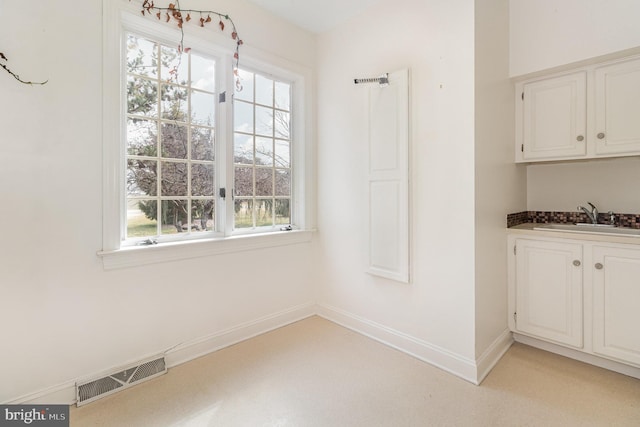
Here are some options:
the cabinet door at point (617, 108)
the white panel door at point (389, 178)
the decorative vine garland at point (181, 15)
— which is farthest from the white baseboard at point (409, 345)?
the decorative vine garland at point (181, 15)

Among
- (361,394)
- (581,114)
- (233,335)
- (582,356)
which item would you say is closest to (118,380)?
(233,335)

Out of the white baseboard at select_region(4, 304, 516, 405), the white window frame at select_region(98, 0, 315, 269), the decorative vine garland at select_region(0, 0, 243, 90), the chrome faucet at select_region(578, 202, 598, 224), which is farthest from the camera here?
the chrome faucet at select_region(578, 202, 598, 224)

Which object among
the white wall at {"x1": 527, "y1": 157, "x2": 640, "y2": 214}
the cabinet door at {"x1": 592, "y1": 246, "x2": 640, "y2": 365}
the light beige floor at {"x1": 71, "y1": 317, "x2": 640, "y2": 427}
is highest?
the white wall at {"x1": 527, "y1": 157, "x2": 640, "y2": 214}

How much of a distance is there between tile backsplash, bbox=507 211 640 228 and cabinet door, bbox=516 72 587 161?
0.53 m

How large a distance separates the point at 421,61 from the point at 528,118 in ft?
3.42

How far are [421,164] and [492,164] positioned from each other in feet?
1.62

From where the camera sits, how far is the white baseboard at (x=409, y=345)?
1.92 metres

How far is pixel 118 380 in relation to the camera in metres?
1.77

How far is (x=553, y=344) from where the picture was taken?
220cm

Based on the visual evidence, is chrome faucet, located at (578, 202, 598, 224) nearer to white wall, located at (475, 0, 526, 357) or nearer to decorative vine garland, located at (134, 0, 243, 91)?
white wall, located at (475, 0, 526, 357)

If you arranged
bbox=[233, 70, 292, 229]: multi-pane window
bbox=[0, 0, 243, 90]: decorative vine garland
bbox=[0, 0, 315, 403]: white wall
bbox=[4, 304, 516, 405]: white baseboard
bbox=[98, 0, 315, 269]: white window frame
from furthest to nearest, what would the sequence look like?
1. bbox=[233, 70, 292, 229]: multi-pane window
2. bbox=[0, 0, 243, 90]: decorative vine garland
3. bbox=[98, 0, 315, 269]: white window frame
4. bbox=[4, 304, 516, 405]: white baseboard
5. bbox=[0, 0, 315, 403]: white wall

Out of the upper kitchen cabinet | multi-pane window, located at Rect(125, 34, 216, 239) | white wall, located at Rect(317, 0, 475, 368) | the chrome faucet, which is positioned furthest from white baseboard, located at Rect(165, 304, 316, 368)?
the chrome faucet

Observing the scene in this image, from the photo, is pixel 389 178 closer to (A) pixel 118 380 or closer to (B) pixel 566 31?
(B) pixel 566 31

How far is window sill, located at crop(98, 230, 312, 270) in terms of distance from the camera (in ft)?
5.88
